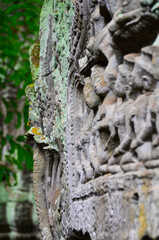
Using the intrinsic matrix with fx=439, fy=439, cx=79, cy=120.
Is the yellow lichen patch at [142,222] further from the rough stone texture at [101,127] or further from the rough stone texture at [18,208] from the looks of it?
the rough stone texture at [18,208]

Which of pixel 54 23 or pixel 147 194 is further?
pixel 54 23

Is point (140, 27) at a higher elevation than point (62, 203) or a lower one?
higher

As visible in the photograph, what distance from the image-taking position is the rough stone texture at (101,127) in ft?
3.02

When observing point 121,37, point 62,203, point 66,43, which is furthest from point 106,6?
point 62,203

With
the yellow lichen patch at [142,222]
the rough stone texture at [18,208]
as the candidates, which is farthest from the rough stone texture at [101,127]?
the rough stone texture at [18,208]

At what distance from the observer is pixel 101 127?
1167 millimetres

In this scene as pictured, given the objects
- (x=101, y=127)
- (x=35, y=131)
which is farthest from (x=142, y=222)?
(x=35, y=131)

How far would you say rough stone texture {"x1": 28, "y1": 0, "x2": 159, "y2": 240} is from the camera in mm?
920

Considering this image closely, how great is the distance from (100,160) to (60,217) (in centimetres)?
54

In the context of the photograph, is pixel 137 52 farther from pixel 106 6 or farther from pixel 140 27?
pixel 106 6

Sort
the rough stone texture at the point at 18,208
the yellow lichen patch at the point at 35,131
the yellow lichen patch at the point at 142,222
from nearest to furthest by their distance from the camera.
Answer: the yellow lichen patch at the point at 142,222, the yellow lichen patch at the point at 35,131, the rough stone texture at the point at 18,208

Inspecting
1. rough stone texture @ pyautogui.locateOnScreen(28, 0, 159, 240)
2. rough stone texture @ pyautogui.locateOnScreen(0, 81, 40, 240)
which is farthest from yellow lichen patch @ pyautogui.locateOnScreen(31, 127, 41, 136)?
rough stone texture @ pyautogui.locateOnScreen(0, 81, 40, 240)

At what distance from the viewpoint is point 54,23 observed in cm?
175

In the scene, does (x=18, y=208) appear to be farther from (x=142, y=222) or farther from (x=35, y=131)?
(x=142, y=222)
